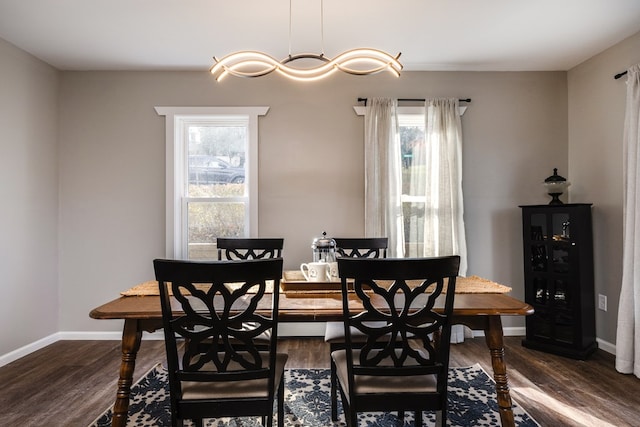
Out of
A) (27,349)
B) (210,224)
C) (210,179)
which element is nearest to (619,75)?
(210,179)

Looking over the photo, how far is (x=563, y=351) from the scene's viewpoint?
3.05 m

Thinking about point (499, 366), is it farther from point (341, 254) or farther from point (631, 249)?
point (631, 249)

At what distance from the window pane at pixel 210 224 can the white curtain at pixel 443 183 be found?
177cm

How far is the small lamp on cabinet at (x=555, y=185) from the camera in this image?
10.9ft

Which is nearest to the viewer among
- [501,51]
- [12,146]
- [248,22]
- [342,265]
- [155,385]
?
[342,265]

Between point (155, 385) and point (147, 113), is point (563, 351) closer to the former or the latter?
point (155, 385)

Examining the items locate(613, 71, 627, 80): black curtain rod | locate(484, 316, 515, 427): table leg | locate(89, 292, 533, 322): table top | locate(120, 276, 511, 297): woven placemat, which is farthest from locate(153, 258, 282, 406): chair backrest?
locate(613, 71, 627, 80): black curtain rod

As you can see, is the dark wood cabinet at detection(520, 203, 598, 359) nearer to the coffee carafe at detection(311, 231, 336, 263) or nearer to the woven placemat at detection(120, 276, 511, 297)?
the woven placemat at detection(120, 276, 511, 297)

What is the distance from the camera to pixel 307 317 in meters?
1.63

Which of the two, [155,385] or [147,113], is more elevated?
[147,113]

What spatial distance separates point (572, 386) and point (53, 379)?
3.51 m

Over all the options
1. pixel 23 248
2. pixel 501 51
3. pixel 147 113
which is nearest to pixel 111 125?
pixel 147 113

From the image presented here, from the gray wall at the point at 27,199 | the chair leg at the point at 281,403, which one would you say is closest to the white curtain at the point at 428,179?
the chair leg at the point at 281,403

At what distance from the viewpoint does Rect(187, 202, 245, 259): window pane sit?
3.66 m
